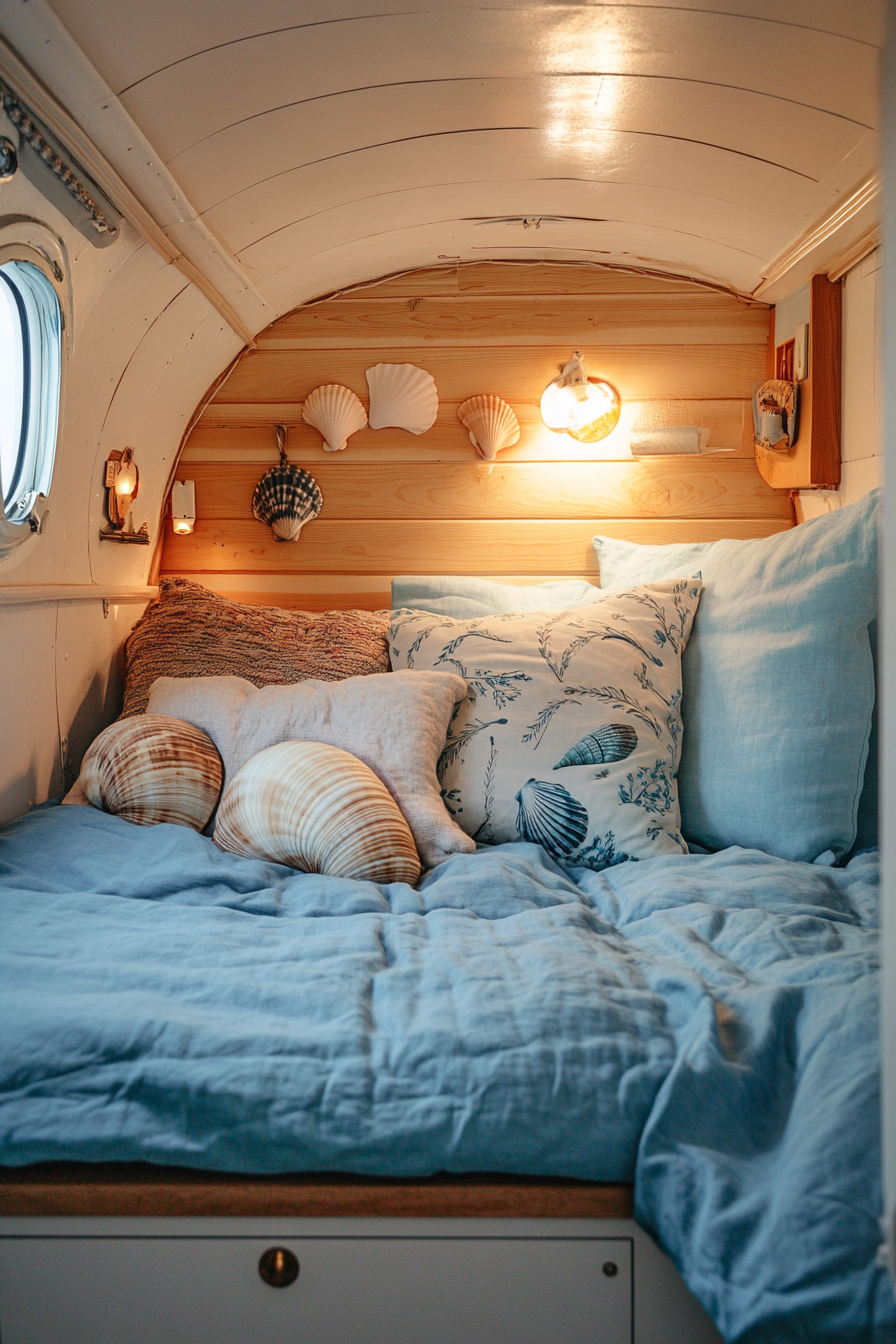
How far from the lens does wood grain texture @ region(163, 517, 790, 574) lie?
2203 millimetres

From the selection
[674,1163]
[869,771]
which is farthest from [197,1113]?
[869,771]

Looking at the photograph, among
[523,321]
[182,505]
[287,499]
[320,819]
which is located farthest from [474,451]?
[320,819]

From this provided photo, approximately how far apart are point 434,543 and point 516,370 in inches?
19.1

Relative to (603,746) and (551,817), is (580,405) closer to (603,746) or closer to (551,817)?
(603,746)

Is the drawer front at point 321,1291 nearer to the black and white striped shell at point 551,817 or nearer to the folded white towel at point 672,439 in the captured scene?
the black and white striped shell at point 551,817

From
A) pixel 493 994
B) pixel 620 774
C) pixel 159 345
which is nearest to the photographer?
pixel 493 994

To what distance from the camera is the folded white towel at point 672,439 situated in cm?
211

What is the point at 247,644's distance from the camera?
1.76m

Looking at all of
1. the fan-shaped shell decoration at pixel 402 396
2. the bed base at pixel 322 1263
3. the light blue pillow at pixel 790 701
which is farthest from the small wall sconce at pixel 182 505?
the bed base at pixel 322 1263

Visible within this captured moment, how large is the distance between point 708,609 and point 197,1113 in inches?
49.3

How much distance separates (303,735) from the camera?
1.49 metres

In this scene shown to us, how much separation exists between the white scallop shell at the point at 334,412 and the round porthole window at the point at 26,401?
0.73m

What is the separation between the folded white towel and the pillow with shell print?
586mm

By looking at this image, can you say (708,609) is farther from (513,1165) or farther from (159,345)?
(159,345)
